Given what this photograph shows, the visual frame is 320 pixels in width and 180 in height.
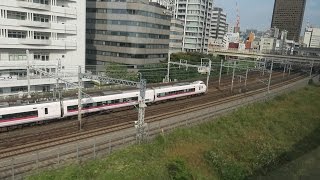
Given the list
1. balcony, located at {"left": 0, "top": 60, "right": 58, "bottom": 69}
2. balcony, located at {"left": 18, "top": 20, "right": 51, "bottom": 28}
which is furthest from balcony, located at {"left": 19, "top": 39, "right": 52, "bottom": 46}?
balcony, located at {"left": 0, "top": 60, "right": 58, "bottom": 69}

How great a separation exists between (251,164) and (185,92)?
2331 centimetres

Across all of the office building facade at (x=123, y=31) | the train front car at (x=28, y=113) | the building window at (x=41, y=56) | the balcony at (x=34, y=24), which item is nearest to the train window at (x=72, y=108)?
the train front car at (x=28, y=113)

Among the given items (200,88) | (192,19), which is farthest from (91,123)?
(192,19)

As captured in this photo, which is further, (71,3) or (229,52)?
(229,52)

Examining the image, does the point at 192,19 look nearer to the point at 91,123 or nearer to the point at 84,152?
the point at 91,123

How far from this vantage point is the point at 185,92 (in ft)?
189

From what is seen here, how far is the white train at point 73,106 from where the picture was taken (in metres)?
34.9

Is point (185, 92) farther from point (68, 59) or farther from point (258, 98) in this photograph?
point (68, 59)

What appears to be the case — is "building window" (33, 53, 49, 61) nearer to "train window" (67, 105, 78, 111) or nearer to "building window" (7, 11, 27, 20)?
"building window" (7, 11, 27, 20)

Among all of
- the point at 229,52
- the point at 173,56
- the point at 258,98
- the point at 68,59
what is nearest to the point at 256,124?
the point at 258,98

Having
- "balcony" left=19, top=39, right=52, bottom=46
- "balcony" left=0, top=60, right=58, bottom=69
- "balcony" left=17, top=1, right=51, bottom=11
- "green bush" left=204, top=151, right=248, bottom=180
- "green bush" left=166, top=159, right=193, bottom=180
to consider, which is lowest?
"green bush" left=204, top=151, right=248, bottom=180

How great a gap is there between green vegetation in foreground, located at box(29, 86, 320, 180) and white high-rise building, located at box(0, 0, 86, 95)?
28238mm

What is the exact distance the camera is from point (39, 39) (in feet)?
184

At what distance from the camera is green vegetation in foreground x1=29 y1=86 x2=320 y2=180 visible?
29.0m
